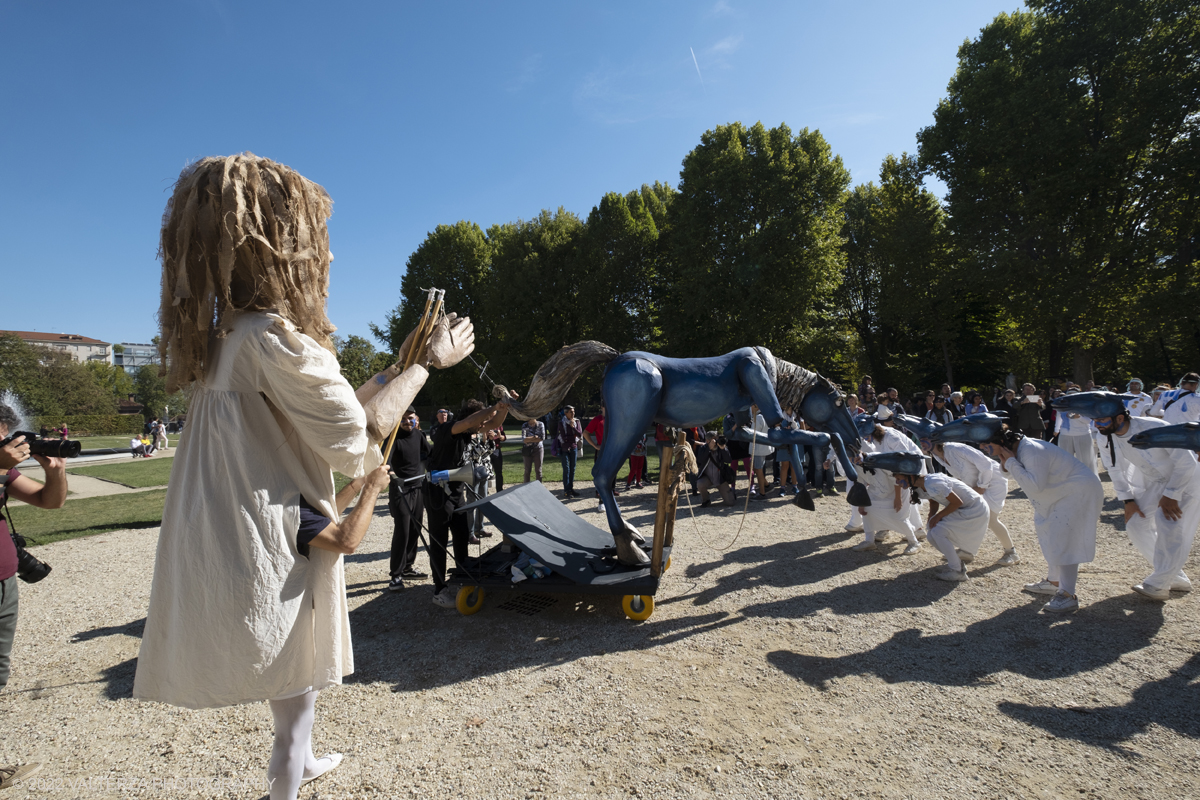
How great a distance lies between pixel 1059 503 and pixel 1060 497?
53 mm

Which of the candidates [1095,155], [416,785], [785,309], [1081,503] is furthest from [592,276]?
[416,785]

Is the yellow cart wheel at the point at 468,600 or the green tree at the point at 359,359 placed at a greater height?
the green tree at the point at 359,359

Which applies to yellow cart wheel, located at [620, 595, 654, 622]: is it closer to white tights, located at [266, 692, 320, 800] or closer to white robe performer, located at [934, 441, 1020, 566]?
white tights, located at [266, 692, 320, 800]

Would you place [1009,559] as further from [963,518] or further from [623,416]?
[623,416]

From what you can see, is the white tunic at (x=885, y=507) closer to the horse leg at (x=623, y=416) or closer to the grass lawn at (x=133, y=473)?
the horse leg at (x=623, y=416)

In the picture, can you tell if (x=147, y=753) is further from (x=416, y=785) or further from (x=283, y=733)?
(x=283, y=733)

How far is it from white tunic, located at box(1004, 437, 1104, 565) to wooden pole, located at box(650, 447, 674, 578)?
119 inches

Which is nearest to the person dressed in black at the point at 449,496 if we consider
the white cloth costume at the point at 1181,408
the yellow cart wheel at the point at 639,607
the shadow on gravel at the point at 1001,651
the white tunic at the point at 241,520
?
the yellow cart wheel at the point at 639,607

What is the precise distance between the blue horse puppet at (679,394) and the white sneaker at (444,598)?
1.73 m

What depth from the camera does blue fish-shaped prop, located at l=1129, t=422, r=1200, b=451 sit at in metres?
3.63

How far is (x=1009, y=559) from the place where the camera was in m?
6.16

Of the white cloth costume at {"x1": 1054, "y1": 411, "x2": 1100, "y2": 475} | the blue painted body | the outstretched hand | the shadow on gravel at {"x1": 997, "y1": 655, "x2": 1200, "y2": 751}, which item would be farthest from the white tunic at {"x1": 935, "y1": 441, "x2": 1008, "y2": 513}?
the outstretched hand

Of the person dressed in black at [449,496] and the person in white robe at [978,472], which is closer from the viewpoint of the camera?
the person dressed in black at [449,496]

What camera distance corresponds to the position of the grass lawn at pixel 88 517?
30.8 ft
